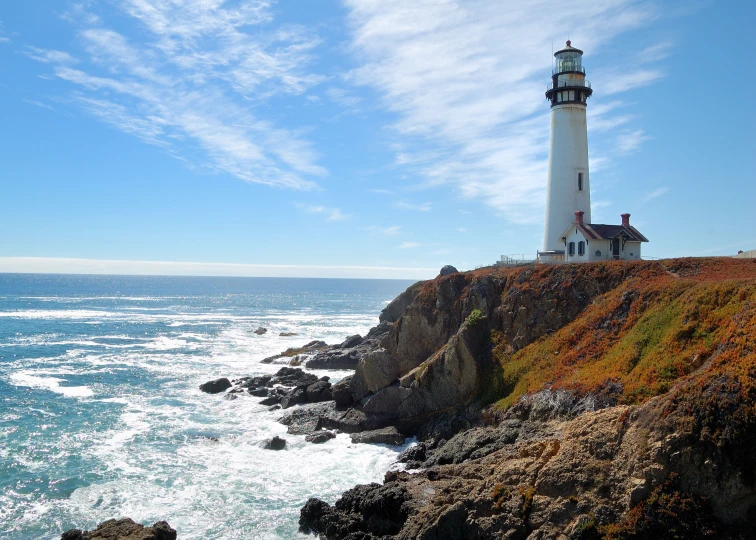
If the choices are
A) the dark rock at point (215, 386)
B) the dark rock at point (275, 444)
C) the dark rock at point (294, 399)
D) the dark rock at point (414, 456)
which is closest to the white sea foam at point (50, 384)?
the dark rock at point (215, 386)

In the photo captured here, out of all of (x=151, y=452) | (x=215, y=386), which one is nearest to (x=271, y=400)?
(x=215, y=386)

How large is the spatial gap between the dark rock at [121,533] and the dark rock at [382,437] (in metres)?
11.5

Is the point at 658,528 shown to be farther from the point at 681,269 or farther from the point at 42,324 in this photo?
the point at 42,324

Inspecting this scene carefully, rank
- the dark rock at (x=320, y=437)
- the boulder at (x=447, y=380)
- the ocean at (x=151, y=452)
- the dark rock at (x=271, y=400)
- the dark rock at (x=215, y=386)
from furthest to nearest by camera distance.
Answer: the dark rock at (x=215, y=386)
the dark rock at (x=271, y=400)
the dark rock at (x=320, y=437)
the boulder at (x=447, y=380)
the ocean at (x=151, y=452)

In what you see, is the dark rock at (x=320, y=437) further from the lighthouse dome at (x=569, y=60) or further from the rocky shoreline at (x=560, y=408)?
the lighthouse dome at (x=569, y=60)

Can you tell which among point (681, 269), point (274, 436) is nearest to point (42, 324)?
point (274, 436)

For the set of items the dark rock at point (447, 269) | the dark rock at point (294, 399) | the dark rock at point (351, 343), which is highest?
the dark rock at point (447, 269)

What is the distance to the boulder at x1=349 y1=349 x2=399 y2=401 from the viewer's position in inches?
1203

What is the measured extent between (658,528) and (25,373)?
46251mm

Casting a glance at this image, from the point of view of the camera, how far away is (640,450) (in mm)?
14797

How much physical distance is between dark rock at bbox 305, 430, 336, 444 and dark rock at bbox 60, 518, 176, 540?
10809 millimetres

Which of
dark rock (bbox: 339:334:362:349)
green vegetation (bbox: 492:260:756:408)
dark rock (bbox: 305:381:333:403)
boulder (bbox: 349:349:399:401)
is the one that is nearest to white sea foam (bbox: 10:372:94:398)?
dark rock (bbox: 305:381:333:403)

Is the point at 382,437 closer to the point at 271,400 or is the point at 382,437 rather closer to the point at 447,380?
the point at 447,380

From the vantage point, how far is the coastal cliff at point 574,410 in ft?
45.3
